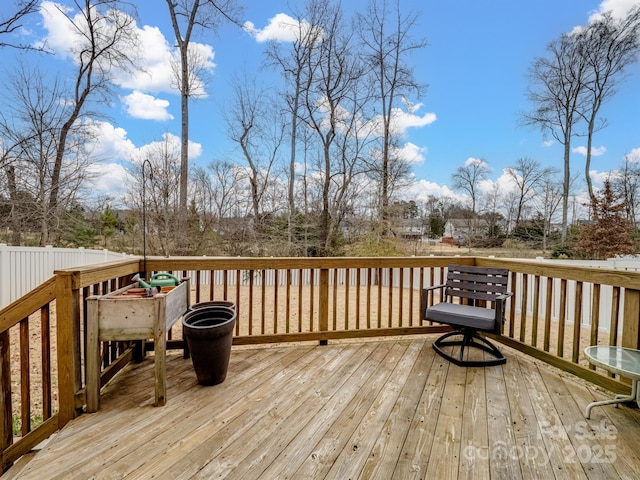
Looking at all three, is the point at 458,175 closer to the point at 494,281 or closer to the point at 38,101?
the point at 494,281

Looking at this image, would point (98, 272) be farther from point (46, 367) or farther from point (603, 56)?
point (603, 56)

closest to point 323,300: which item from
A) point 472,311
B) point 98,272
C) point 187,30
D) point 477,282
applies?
point 472,311

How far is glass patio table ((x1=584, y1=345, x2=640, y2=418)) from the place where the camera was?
5.89 ft

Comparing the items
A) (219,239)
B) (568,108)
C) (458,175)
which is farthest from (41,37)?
(568,108)

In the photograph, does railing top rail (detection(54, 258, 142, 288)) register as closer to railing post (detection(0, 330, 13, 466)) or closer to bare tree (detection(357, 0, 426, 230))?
railing post (detection(0, 330, 13, 466))

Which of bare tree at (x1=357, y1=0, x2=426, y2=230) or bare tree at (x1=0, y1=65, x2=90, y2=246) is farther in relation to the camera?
bare tree at (x1=357, y1=0, x2=426, y2=230)

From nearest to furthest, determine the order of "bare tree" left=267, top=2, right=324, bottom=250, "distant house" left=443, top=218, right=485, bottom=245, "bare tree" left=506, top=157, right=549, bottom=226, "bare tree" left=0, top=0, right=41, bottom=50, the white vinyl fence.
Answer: "bare tree" left=0, top=0, right=41, bottom=50, the white vinyl fence, "bare tree" left=267, top=2, right=324, bottom=250, "bare tree" left=506, top=157, right=549, bottom=226, "distant house" left=443, top=218, right=485, bottom=245

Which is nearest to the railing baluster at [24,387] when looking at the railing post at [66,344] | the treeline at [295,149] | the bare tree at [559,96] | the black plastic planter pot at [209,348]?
the railing post at [66,344]

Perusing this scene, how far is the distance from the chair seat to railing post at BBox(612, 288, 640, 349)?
82 centimetres

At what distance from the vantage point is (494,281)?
10.2ft

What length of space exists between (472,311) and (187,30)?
9.79 m

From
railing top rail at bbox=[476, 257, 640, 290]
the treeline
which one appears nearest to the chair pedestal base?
railing top rail at bbox=[476, 257, 640, 290]

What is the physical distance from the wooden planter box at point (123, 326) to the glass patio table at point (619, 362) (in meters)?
2.64

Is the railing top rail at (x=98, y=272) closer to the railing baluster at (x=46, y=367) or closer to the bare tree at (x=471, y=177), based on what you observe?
the railing baluster at (x=46, y=367)
